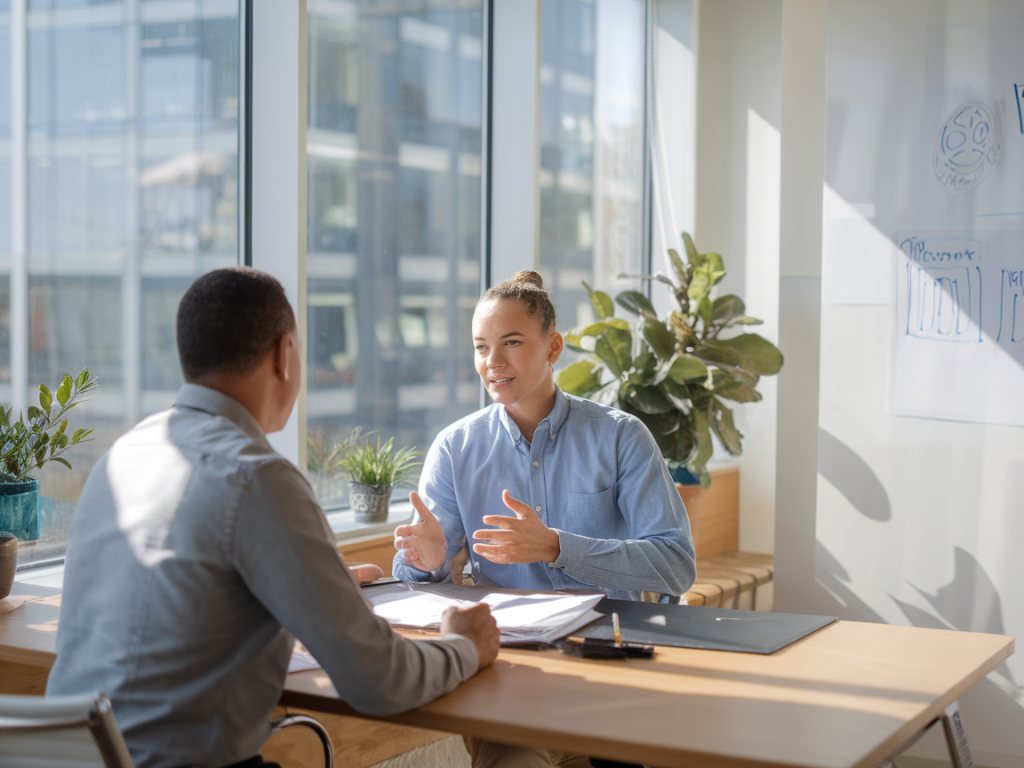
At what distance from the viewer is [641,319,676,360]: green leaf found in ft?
11.4

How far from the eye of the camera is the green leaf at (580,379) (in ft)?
11.5

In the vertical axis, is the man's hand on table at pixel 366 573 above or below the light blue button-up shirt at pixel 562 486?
below

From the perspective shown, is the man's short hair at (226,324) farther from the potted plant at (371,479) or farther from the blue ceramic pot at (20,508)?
the potted plant at (371,479)

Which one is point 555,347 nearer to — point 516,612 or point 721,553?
point 516,612

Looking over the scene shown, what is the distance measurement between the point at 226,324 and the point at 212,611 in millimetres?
395

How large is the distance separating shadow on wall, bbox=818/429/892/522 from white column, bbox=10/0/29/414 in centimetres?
244

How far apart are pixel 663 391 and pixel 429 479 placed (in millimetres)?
Answer: 1293

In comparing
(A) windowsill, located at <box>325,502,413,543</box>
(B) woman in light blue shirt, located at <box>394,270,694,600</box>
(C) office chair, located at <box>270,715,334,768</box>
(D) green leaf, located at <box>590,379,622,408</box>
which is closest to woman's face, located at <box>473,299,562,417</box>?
(B) woman in light blue shirt, located at <box>394,270,694,600</box>

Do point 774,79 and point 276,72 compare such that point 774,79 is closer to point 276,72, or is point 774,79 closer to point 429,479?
point 276,72

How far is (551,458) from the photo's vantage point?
2287 millimetres

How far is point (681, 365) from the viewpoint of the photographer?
335 cm

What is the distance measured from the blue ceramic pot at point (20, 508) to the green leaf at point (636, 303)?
2222 millimetres

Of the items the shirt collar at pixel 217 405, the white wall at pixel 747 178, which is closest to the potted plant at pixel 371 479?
the shirt collar at pixel 217 405

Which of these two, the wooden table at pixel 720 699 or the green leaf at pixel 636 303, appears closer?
the wooden table at pixel 720 699
